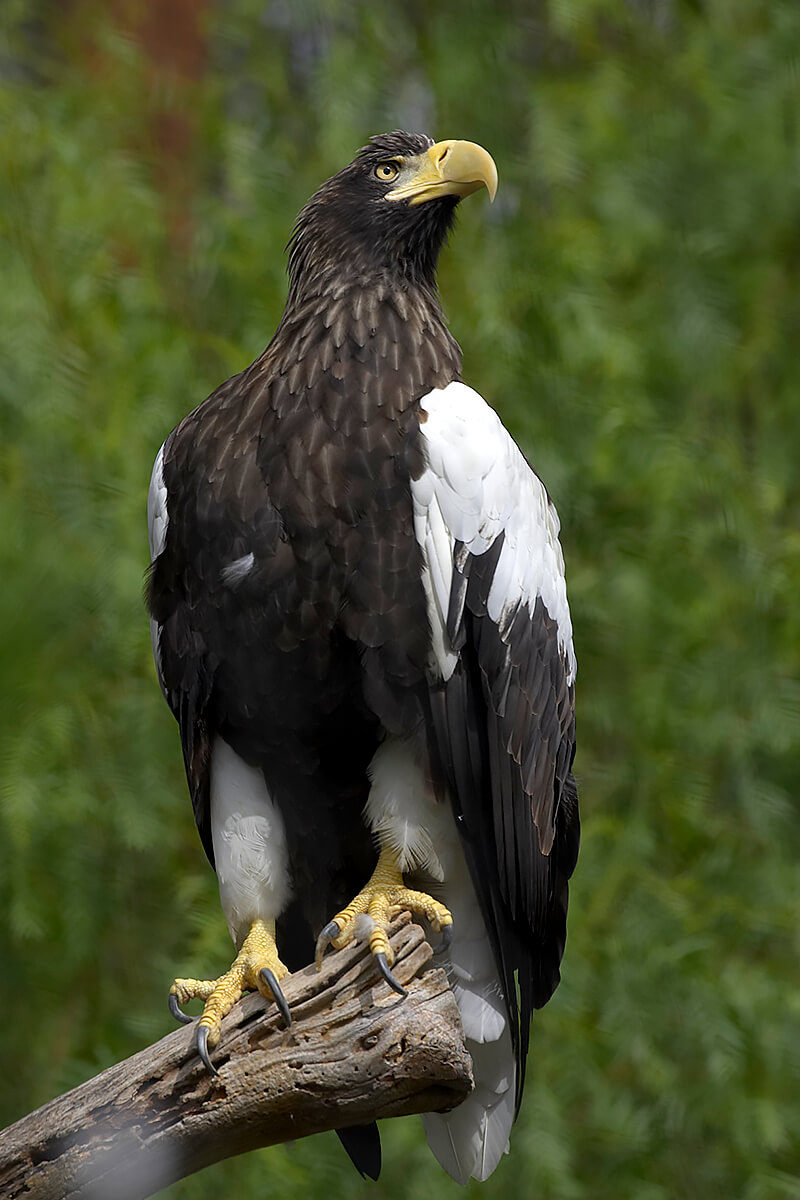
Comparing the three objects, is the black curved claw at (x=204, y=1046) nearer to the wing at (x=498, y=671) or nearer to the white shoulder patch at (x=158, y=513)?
the wing at (x=498, y=671)

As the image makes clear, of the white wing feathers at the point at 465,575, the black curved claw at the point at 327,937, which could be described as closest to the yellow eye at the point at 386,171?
the white wing feathers at the point at 465,575

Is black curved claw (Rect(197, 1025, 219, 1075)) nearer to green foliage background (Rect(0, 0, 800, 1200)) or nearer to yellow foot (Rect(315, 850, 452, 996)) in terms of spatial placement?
yellow foot (Rect(315, 850, 452, 996))

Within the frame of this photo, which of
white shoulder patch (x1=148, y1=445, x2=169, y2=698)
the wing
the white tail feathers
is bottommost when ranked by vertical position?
the white tail feathers

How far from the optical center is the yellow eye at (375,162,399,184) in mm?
2529

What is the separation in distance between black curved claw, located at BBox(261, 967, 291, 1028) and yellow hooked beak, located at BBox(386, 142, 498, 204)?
1394 mm

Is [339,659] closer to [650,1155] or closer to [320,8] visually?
[650,1155]

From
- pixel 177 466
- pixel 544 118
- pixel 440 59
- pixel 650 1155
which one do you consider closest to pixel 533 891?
pixel 177 466

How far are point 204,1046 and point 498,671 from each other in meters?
0.75

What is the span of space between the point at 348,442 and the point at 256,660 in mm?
385

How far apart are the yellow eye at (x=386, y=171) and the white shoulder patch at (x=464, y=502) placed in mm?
535

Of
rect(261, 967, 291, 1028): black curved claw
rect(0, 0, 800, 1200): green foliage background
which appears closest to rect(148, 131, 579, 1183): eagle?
rect(261, 967, 291, 1028): black curved claw

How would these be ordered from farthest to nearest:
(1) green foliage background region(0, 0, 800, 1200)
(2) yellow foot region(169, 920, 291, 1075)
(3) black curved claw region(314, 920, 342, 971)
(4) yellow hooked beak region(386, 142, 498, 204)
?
1. (1) green foliage background region(0, 0, 800, 1200)
2. (4) yellow hooked beak region(386, 142, 498, 204)
3. (3) black curved claw region(314, 920, 342, 971)
4. (2) yellow foot region(169, 920, 291, 1075)

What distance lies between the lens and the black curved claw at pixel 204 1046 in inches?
75.5

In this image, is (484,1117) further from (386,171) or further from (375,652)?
(386,171)
